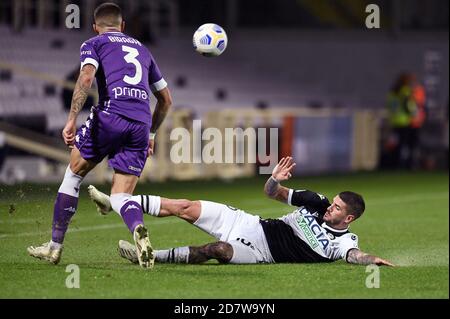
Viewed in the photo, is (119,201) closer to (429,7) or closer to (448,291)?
(448,291)

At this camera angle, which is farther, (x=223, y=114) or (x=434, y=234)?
(x=223, y=114)

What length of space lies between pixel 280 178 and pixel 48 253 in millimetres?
1884

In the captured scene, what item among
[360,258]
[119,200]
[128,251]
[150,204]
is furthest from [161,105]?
[360,258]

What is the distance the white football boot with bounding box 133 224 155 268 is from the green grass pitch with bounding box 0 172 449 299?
0.11 m

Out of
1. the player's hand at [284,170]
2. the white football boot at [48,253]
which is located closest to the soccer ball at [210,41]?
the player's hand at [284,170]

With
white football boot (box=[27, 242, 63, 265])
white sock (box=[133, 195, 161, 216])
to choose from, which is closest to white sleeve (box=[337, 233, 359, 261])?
white sock (box=[133, 195, 161, 216])

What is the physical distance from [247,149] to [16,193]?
10.6m

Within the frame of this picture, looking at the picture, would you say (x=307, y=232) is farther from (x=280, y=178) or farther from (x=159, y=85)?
(x=159, y=85)

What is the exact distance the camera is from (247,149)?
68.2ft

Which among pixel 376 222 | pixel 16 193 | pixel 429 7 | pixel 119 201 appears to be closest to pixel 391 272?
pixel 119 201

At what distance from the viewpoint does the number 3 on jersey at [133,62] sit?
9.01 meters

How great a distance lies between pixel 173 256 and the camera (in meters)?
9.34

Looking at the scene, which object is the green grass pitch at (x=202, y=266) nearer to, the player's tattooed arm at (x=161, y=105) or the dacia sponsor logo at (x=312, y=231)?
the dacia sponsor logo at (x=312, y=231)

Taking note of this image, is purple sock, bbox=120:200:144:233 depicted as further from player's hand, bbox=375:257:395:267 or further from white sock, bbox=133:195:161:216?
player's hand, bbox=375:257:395:267
